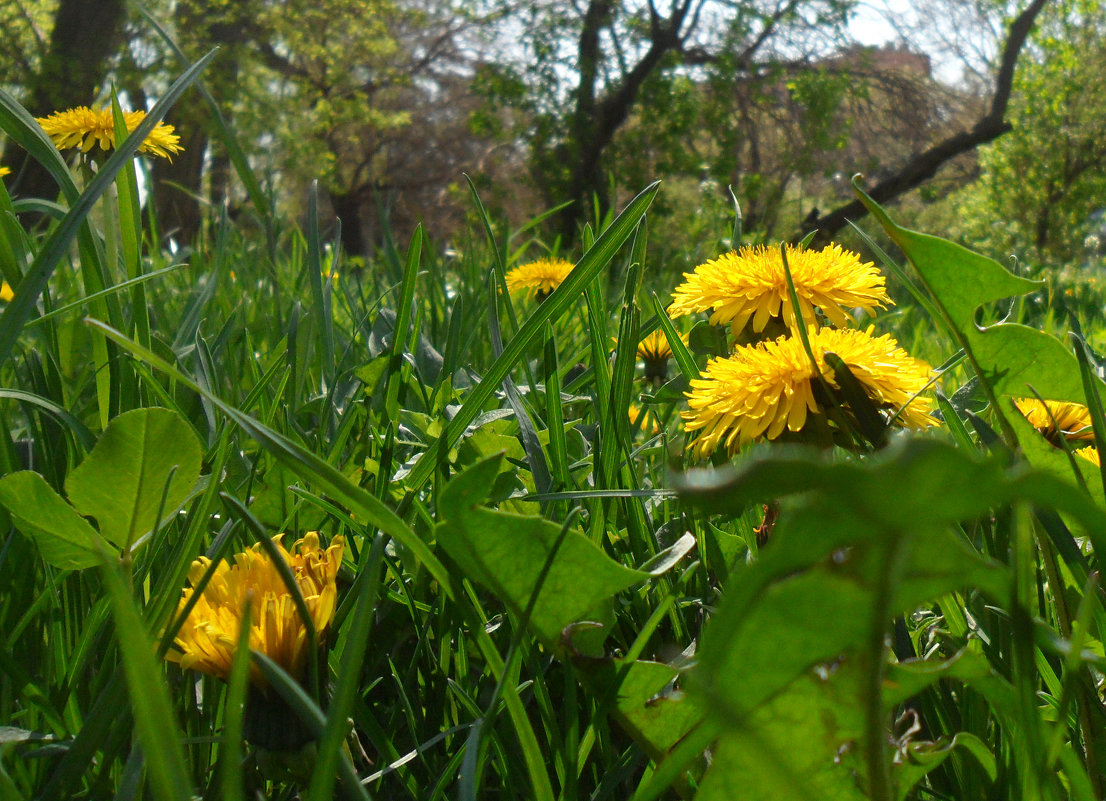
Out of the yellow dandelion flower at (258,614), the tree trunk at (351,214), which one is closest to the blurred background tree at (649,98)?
the tree trunk at (351,214)

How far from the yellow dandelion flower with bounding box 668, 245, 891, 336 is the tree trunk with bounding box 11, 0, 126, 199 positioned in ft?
21.5

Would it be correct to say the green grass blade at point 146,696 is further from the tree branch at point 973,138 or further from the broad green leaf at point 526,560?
the tree branch at point 973,138

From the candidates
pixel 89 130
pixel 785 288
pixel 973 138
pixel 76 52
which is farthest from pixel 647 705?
pixel 76 52

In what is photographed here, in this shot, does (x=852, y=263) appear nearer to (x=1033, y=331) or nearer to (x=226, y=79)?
(x=1033, y=331)

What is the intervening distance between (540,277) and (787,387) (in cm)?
86

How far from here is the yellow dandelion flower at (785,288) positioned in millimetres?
642

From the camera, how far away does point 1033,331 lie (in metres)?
0.35

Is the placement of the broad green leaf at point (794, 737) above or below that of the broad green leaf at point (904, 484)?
below

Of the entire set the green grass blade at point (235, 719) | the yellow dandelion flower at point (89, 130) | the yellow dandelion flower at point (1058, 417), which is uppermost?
the yellow dandelion flower at point (89, 130)

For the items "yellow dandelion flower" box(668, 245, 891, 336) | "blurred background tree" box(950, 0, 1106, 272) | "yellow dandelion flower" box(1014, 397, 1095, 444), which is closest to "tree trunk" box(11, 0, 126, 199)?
"yellow dandelion flower" box(668, 245, 891, 336)

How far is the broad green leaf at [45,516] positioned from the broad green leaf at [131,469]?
0.5 inches

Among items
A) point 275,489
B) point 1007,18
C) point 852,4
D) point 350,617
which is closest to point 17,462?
point 275,489

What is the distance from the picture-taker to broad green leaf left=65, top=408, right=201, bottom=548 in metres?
0.36

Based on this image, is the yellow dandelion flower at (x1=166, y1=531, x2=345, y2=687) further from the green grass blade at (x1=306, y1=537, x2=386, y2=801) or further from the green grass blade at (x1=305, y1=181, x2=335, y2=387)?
the green grass blade at (x1=305, y1=181, x2=335, y2=387)
